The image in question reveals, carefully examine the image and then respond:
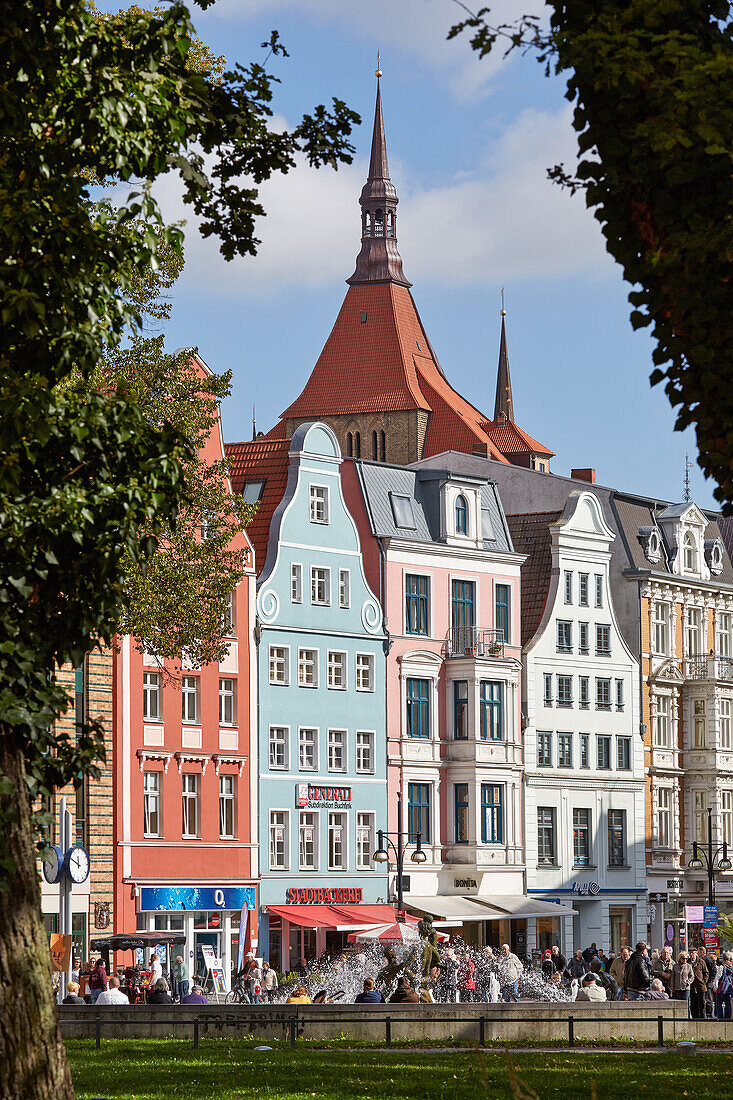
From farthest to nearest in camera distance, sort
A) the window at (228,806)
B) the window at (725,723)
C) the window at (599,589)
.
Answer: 1. the window at (725,723)
2. the window at (599,589)
3. the window at (228,806)

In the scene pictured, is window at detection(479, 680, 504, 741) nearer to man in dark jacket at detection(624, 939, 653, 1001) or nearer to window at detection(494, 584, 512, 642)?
window at detection(494, 584, 512, 642)

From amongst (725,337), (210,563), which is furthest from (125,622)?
(725,337)

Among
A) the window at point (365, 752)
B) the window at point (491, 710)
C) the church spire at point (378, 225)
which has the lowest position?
the window at point (365, 752)

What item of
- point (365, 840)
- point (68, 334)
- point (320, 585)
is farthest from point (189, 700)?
point (68, 334)

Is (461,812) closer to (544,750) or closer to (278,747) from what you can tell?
(544,750)

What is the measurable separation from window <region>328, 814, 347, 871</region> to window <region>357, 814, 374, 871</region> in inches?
32.5

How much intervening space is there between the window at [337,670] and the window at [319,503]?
403 centimetres

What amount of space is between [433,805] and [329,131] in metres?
47.8

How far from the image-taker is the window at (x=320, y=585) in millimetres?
61281

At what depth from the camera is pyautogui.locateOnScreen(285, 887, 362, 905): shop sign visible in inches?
2298

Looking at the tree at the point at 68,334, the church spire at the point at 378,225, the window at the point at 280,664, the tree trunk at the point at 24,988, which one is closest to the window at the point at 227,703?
the window at the point at 280,664

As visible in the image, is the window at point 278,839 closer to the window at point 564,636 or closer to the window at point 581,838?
the window at point 581,838

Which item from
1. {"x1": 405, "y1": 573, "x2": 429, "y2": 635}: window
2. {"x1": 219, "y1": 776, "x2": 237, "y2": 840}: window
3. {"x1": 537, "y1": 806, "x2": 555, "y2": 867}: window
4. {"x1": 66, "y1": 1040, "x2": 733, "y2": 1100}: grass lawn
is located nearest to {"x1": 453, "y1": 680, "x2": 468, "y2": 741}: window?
{"x1": 405, "y1": 573, "x2": 429, "y2": 635}: window

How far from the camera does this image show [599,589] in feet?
244
